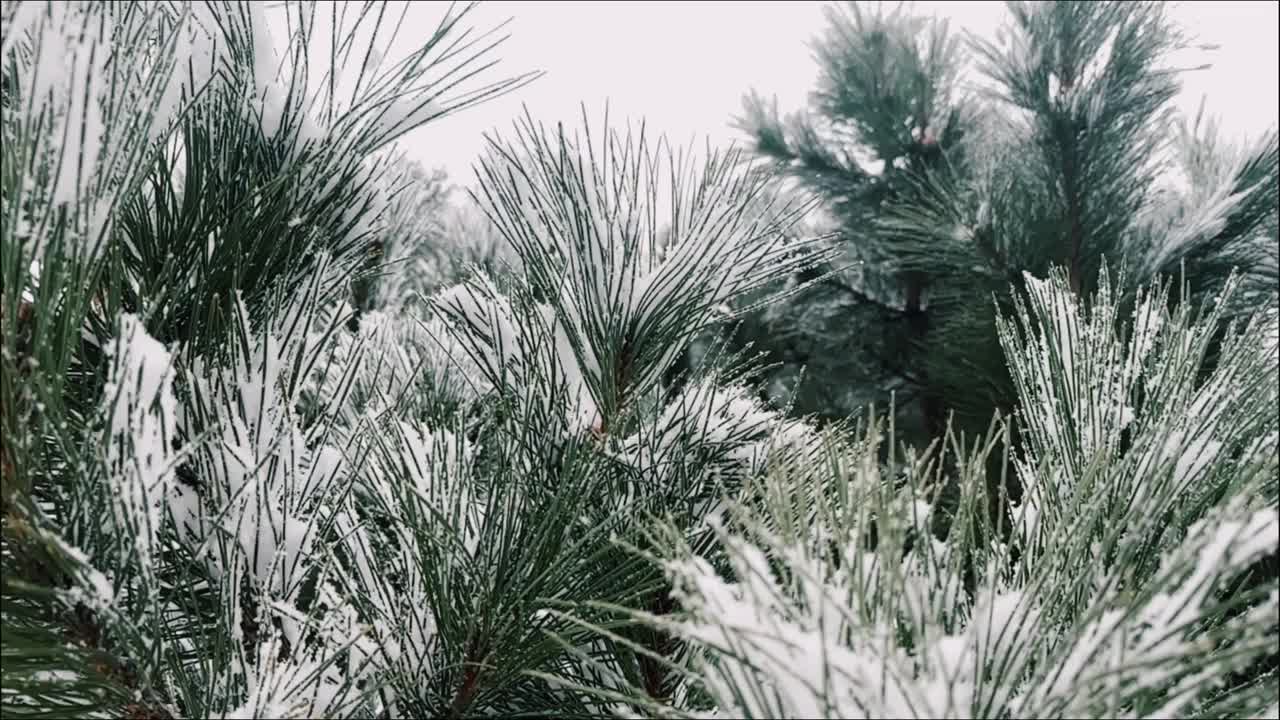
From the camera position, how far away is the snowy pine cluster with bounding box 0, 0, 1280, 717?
31cm

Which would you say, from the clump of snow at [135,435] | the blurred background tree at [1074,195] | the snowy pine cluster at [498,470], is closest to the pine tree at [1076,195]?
the blurred background tree at [1074,195]

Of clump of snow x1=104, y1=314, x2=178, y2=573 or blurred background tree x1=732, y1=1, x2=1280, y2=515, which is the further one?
blurred background tree x1=732, y1=1, x2=1280, y2=515

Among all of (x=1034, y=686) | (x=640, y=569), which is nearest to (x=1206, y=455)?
(x=1034, y=686)

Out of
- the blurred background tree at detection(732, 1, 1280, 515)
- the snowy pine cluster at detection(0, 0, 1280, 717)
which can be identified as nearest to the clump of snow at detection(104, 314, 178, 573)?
the snowy pine cluster at detection(0, 0, 1280, 717)

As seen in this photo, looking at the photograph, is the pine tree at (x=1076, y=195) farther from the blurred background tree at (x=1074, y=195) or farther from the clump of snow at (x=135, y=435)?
the clump of snow at (x=135, y=435)

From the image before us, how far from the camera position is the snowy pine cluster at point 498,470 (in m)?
0.31

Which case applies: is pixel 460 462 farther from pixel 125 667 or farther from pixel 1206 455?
pixel 1206 455

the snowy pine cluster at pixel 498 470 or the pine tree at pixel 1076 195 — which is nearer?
the snowy pine cluster at pixel 498 470

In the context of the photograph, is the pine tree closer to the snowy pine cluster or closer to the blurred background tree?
the blurred background tree

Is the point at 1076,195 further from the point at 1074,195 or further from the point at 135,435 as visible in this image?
the point at 135,435

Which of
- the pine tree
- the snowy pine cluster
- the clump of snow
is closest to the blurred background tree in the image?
the pine tree

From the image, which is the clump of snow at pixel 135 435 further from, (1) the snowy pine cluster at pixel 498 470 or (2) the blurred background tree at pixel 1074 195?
(2) the blurred background tree at pixel 1074 195

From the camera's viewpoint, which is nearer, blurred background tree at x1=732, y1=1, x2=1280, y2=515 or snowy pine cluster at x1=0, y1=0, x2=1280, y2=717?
snowy pine cluster at x1=0, y1=0, x2=1280, y2=717

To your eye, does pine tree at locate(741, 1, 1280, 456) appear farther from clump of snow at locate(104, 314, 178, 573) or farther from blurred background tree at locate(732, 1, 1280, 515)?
clump of snow at locate(104, 314, 178, 573)
